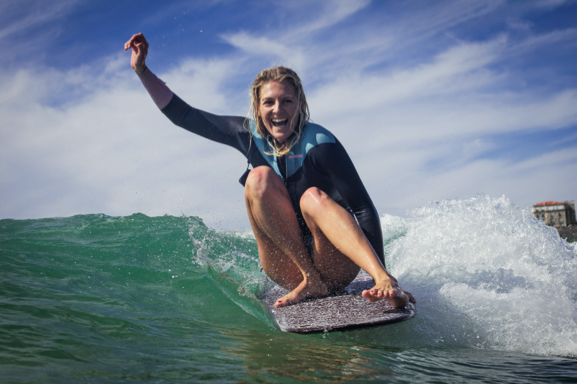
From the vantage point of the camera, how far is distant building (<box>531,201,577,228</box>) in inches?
1606

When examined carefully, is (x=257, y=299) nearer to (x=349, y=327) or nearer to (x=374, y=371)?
(x=349, y=327)

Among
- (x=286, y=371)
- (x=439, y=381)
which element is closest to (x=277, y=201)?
(x=286, y=371)

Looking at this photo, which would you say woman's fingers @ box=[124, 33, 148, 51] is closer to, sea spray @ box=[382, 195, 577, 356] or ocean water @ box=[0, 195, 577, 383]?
ocean water @ box=[0, 195, 577, 383]

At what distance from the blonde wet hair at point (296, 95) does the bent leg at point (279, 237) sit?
0.95 ft

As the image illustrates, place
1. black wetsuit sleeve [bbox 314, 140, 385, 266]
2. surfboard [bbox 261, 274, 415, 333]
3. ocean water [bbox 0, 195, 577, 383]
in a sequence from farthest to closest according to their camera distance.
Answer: black wetsuit sleeve [bbox 314, 140, 385, 266] → surfboard [bbox 261, 274, 415, 333] → ocean water [bbox 0, 195, 577, 383]

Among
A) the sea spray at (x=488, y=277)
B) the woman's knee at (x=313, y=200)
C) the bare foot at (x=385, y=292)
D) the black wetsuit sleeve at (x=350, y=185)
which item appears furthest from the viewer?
the black wetsuit sleeve at (x=350, y=185)

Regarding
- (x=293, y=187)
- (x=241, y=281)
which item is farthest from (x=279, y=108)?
(x=241, y=281)

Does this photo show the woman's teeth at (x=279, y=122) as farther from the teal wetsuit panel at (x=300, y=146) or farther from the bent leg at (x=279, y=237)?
the bent leg at (x=279, y=237)

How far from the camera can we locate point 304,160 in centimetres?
277

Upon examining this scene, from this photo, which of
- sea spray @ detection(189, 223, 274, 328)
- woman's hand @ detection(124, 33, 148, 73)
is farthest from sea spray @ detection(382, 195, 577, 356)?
woman's hand @ detection(124, 33, 148, 73)

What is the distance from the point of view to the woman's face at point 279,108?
112 inches

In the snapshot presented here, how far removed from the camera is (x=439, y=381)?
5.38 ft

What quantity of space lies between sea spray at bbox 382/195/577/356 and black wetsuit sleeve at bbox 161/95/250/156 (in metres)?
1.74

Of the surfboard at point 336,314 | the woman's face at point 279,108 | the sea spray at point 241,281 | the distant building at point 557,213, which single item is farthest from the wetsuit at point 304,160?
the distant building at point 557,213
